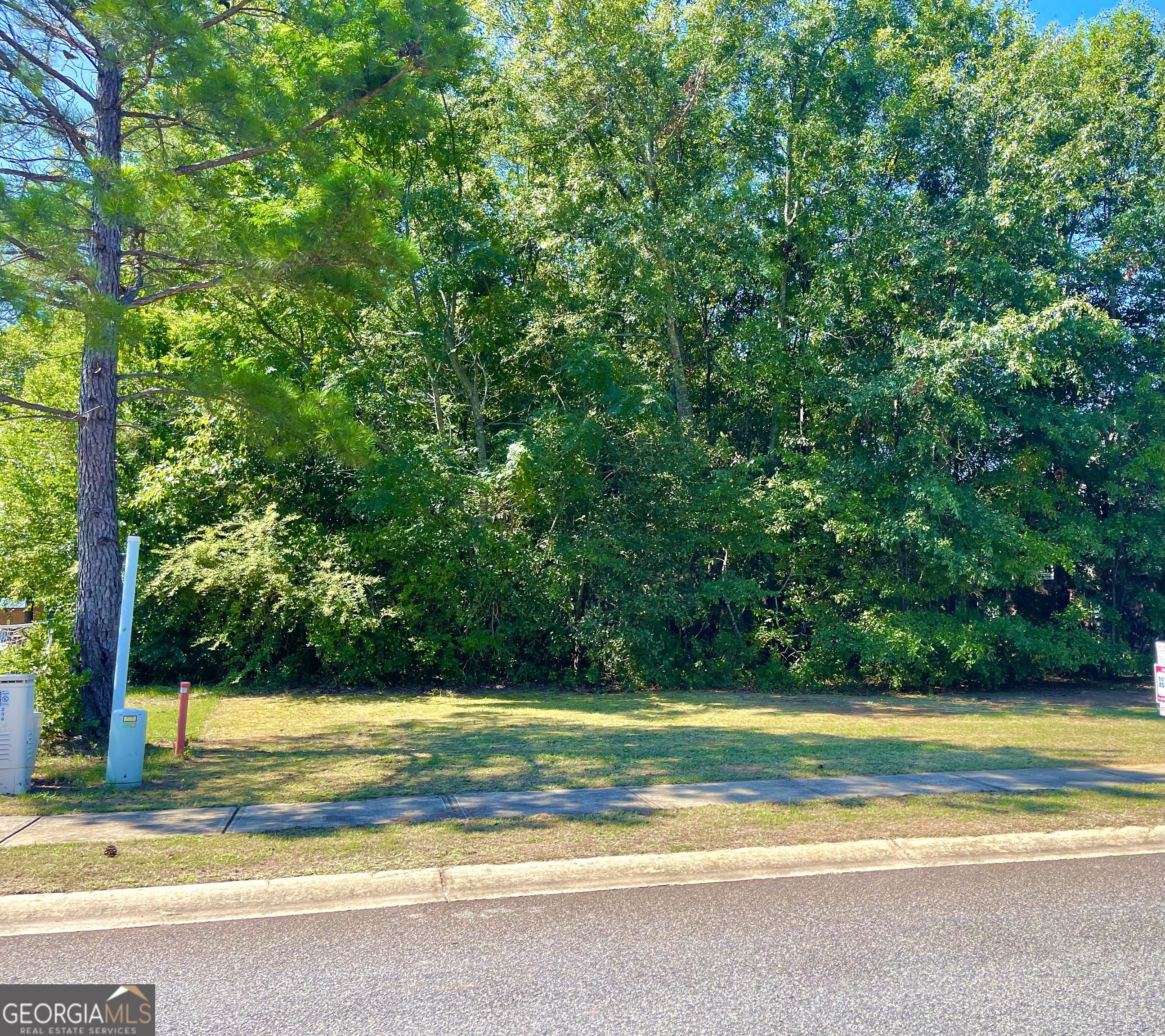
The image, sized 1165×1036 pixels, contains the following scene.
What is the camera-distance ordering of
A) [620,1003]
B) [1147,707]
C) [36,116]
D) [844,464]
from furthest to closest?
[844,464], [1147,707], [36,116], [620,1003]

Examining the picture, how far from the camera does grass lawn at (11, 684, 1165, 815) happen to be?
27.9 feet

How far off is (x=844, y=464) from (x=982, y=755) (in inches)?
313

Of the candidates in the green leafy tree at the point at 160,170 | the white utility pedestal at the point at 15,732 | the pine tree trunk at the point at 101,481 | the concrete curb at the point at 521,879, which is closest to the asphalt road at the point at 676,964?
the concrete curb at the point at 521,879

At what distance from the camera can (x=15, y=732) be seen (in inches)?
308

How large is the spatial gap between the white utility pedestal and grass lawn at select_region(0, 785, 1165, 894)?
1.78 metres

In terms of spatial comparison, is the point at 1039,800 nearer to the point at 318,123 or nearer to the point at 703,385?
the point at 318,123

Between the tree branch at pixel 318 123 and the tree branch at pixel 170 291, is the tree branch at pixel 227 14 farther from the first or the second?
the tree branch at pixel 170 291

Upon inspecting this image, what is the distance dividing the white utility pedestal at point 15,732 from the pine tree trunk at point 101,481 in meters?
1.71

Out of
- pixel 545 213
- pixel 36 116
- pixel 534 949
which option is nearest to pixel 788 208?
pixel 545 213

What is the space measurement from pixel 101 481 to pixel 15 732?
3.11 metres

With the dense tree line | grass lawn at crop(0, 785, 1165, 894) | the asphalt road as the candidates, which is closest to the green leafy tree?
the dense tree line

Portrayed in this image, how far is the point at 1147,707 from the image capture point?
15344mm

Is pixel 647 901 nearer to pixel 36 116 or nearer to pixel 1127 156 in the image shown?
pixel 36 116

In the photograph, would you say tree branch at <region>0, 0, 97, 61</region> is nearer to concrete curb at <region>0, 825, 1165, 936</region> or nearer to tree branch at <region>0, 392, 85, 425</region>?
tree branch at <region>0, 392, 85, 425</region>
